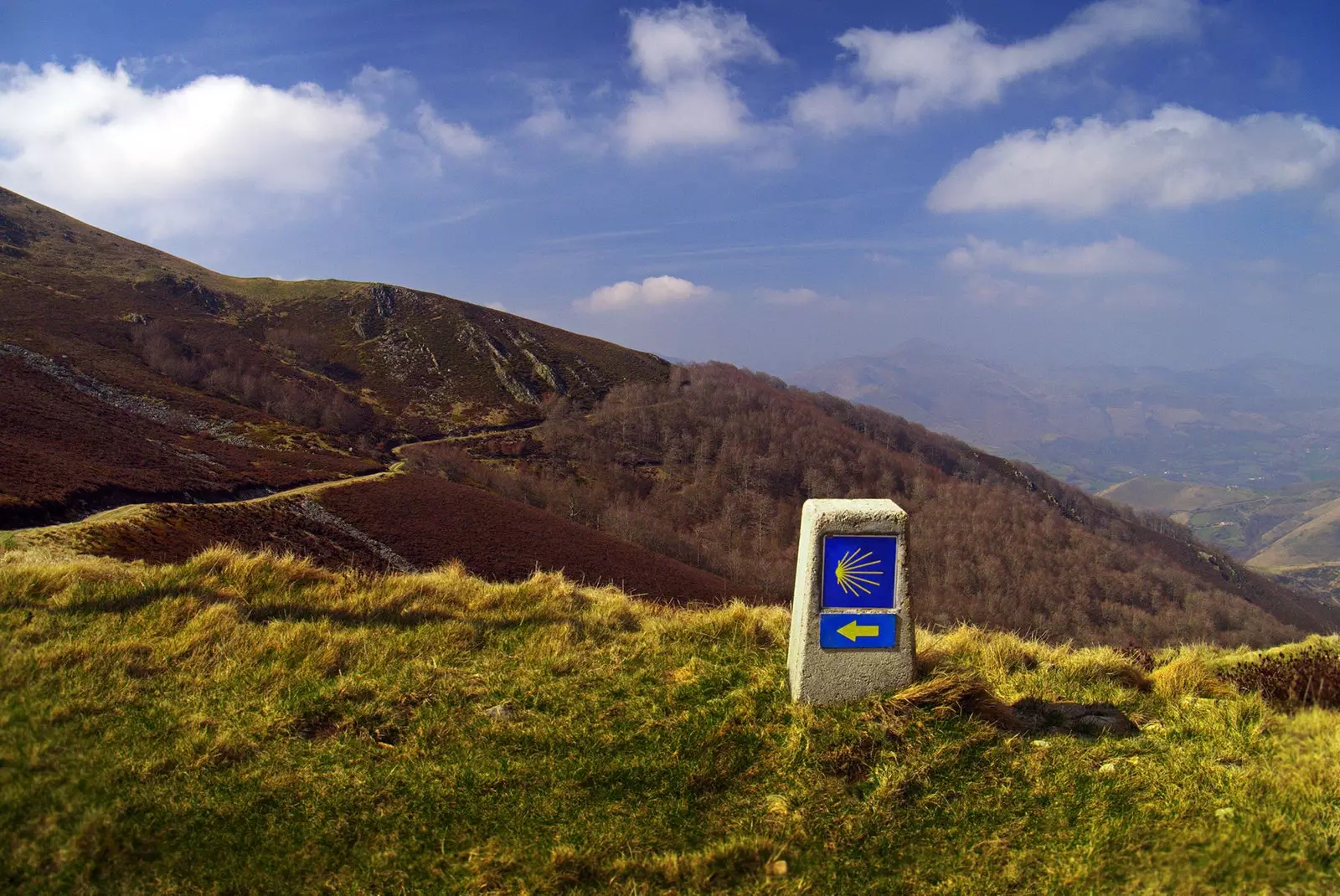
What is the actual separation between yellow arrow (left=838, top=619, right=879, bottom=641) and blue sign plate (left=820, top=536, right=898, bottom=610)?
7.3 inches

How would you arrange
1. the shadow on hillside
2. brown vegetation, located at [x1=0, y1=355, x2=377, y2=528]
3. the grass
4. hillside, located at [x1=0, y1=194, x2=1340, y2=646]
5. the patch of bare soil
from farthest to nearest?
the patch of bare soil → hillside, located at [x1=0, y1=194, x2=1340, y2=646] → brown vegetation, located at [x1=0, y1=355, x2=377, y2=528] → the shadow on hillside → the grass

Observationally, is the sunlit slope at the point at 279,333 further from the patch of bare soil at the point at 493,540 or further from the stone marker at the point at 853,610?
the stone marker at the point at 853,610

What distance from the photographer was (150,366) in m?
59.9

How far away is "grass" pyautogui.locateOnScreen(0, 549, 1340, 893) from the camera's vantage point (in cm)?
424

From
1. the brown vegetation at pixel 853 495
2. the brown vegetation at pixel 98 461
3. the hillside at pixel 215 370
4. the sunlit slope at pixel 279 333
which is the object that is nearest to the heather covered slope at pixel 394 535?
the brown vegetation at pixel 98 461

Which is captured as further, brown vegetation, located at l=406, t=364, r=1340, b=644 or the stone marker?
brown vegetation, located at l=406, t=364, r=1340, b=644

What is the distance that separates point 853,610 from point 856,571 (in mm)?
383

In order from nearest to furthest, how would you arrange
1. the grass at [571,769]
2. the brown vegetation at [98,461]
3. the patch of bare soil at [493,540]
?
1. the grass at [571,769]
2. the brown vegetation at [98,461]
3. the patch of bare soil at [493,540]

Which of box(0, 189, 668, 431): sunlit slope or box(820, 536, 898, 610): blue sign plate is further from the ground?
box(0, 189, 668, 431): sunlit slope

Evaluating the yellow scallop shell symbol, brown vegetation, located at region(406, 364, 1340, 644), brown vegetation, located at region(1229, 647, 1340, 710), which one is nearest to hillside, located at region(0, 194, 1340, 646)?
brown vegetation, located at region(406, 364, 1340, 644)

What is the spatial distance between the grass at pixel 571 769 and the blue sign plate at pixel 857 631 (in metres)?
0.54

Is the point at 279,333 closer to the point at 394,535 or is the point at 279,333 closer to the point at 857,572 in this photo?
the point at 394,535

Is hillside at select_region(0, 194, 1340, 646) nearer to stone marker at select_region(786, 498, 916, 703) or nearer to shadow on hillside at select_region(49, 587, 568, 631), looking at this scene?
stone marker at select_region(786, 498, 916, 703)

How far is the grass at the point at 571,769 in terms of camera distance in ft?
13.9
